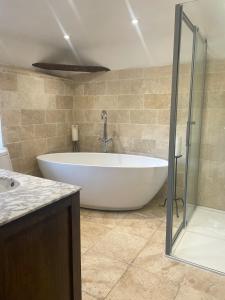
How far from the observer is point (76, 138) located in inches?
152

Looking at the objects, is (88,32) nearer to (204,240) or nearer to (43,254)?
(43,254)

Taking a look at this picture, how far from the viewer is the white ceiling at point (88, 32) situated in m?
2.16

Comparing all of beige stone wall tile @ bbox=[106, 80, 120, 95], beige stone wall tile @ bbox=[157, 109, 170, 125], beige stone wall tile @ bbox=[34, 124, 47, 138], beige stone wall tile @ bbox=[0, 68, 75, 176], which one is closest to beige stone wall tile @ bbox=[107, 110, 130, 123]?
beige stone wall tile @ bbox=[106, 80, 120, 95]

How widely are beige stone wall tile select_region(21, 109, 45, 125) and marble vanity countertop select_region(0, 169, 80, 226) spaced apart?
6.42 ft

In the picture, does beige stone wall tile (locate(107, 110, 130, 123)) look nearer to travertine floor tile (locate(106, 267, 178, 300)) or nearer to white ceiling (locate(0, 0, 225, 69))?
white ceiling (locate(0, 0, 225, 69))

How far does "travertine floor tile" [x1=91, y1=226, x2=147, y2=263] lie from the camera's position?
6.97 feet

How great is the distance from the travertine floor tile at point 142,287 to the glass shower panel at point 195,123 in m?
1.03

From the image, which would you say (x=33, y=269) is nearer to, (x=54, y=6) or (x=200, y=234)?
(x=200, y=234)

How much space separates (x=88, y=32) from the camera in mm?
2670

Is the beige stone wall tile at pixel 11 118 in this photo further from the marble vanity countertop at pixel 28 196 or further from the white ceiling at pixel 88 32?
the marble vanity countertop at pixel 28 196

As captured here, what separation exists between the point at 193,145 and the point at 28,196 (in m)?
2.12

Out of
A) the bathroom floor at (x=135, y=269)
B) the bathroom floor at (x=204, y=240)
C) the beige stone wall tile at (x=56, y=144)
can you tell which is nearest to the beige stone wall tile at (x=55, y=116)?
the beige stone wall tile at (x=56, y=144)

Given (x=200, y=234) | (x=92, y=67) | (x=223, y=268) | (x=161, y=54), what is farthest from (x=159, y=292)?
(x=92, y=67)

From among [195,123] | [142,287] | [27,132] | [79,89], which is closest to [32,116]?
[27,132]
